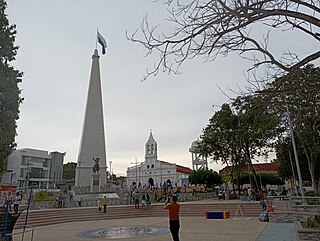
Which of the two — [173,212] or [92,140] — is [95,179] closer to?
[92,140]

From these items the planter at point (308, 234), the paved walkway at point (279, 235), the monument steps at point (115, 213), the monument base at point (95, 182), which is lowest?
the paved walkway at point (279, 235)

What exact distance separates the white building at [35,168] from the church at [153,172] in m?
17.6

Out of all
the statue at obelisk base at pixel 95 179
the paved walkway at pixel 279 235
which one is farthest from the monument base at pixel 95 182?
the paved walkway at pixel 279 235

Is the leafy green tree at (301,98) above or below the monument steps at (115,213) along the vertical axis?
above

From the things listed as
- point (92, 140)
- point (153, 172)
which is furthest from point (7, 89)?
point (153, 172)

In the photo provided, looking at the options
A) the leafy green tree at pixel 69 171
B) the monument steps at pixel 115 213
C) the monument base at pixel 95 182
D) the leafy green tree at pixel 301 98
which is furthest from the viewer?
the leafy green tree at pixel 69 171

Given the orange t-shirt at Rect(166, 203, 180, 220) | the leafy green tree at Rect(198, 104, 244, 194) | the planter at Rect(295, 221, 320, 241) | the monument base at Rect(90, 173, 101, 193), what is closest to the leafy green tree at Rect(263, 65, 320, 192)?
the planter at Rect(295, 221, 320, 241)

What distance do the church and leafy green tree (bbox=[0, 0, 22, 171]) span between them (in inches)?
2290

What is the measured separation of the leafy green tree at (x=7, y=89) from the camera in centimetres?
1186

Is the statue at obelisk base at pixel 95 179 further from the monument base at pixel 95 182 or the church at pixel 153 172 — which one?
the church at pixel 153 172

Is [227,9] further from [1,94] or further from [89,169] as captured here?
[89,169]

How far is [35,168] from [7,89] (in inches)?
2493

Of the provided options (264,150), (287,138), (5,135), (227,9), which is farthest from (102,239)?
(264,150)

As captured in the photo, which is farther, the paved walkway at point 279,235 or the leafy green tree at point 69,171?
the leafy green tree at point 69,171
